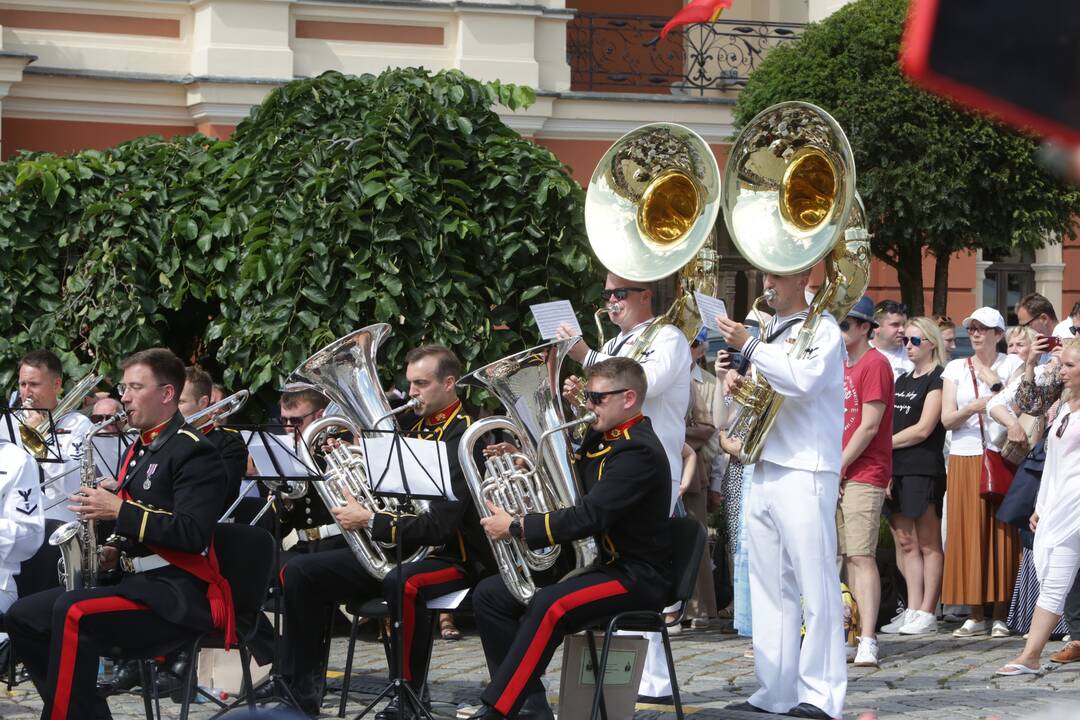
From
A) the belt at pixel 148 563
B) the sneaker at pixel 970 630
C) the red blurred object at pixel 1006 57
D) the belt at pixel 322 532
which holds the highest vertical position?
the red blurred object at pixel 1006 57

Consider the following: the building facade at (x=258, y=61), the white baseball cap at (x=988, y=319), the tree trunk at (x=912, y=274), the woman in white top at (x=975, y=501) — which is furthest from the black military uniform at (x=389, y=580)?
the tree trunk at (x=912, y=274)

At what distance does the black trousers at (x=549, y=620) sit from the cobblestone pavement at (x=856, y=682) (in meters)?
0.84

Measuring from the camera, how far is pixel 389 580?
6.23 metres

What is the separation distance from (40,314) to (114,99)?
5422 mm

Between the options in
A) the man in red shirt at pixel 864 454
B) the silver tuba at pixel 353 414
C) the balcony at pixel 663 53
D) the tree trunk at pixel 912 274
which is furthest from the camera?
the balcony at pixel 663 53

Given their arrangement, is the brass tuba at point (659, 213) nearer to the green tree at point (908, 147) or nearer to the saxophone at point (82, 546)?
the saxophone at point (82, 546)

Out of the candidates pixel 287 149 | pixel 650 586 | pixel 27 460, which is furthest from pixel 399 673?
pixel 287 149

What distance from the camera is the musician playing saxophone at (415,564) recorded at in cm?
615

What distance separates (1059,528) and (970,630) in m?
1.37

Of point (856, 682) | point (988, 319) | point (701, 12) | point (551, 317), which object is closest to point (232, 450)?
point (551, 317)

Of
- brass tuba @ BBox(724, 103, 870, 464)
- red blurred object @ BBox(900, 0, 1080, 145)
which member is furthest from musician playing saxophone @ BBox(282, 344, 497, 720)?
red blurred object @ BBox(900, 0, 1080, 145)

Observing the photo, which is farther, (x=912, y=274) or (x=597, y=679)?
(x=912, y=274)

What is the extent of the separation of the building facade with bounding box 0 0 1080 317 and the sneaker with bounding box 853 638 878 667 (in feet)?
28.4

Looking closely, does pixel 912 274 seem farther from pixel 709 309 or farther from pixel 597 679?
pixel 597 679
